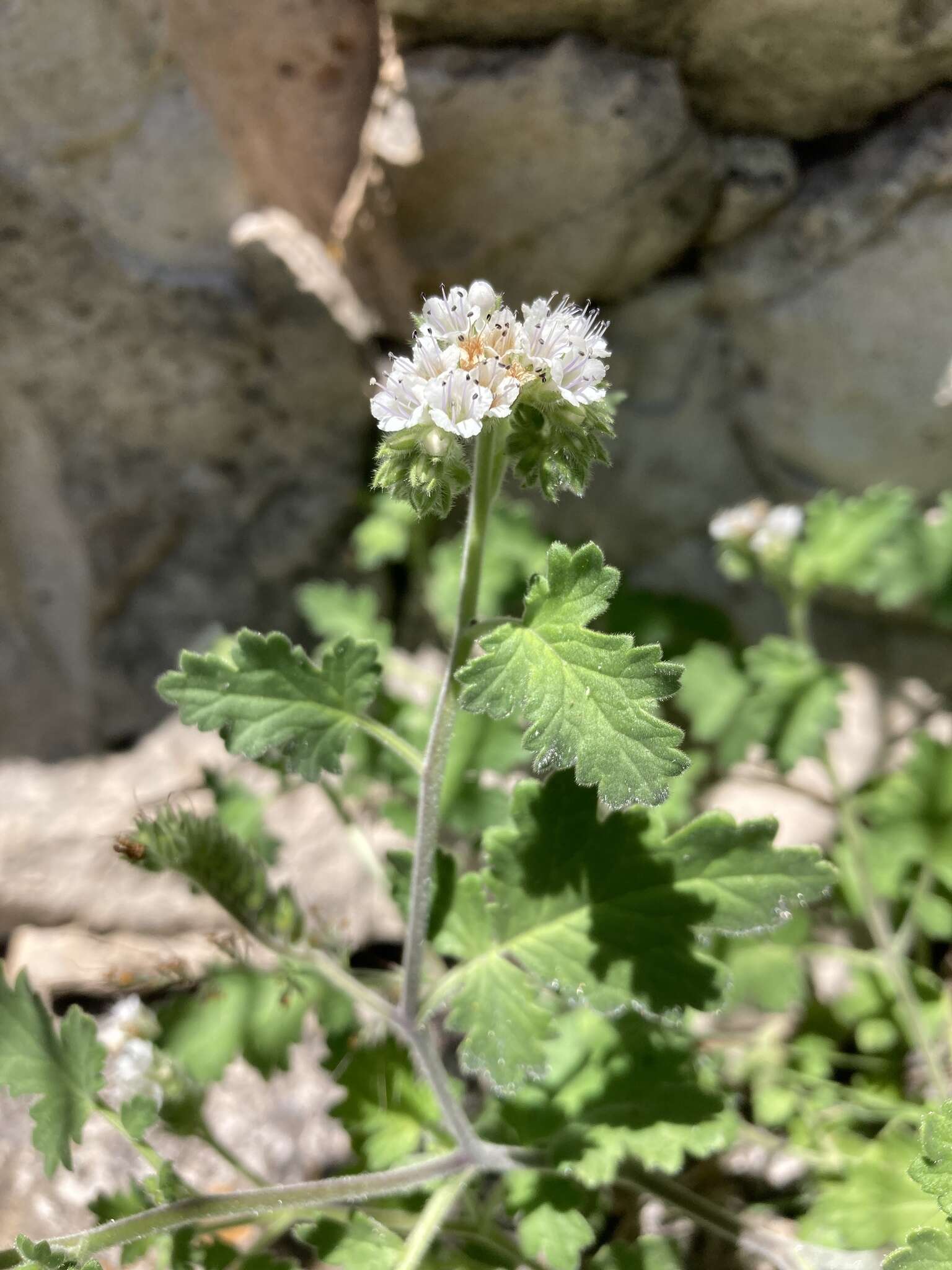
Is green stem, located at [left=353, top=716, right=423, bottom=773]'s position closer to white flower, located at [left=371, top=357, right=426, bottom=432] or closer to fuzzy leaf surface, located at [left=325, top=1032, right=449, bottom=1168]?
white flower, located at [left=371, top=357, right=426, bottom=432]

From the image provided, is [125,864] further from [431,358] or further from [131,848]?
[431,358]

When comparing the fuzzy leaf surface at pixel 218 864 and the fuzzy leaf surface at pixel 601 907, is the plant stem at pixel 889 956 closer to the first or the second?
the fuzzy leaf surface at pixel 601 907

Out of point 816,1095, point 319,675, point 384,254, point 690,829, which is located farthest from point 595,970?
point 384,254

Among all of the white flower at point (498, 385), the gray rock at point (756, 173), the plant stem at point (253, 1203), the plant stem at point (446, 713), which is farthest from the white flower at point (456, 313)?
the plant stem at point (253, 1203)

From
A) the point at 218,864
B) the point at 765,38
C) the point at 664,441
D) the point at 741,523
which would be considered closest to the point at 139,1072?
the point at 218,864

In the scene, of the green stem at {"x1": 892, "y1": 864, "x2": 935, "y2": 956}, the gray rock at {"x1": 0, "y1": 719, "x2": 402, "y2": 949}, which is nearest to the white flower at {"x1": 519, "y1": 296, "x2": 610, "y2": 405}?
the green stem at {"x1": 892, "y1": 864, "x2": 935, "y2": 956}
